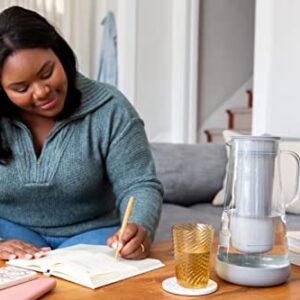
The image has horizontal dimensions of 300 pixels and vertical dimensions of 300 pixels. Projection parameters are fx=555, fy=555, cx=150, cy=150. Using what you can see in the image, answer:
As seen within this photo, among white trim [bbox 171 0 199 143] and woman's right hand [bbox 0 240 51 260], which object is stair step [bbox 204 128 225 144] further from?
woman's right hand [bbox 0 240 51 260]

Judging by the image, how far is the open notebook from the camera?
97 centimetres

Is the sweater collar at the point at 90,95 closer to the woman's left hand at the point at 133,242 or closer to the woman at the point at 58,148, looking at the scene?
the woman at the point at 58,148

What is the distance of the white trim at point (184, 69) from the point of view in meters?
4.05

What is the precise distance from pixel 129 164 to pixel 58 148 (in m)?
0.18

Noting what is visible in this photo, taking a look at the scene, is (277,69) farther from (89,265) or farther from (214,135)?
(89,265)

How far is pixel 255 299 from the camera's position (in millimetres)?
901

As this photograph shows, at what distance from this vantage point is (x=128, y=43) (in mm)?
4082

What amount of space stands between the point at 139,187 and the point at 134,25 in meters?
2.90

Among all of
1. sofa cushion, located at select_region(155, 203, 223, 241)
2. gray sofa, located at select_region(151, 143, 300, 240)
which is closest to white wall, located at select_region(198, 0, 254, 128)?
gray sofa, located at select_region(151, 143, 300, 240)

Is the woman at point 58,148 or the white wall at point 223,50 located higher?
the white wall at point 223,50

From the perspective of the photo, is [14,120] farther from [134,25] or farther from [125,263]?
[134,25]

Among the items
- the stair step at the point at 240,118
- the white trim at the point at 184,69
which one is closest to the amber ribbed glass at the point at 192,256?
the white trim at the point at 184,69

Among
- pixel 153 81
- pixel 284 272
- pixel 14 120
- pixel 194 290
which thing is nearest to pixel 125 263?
pixel 194 290

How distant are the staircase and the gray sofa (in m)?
1.52
